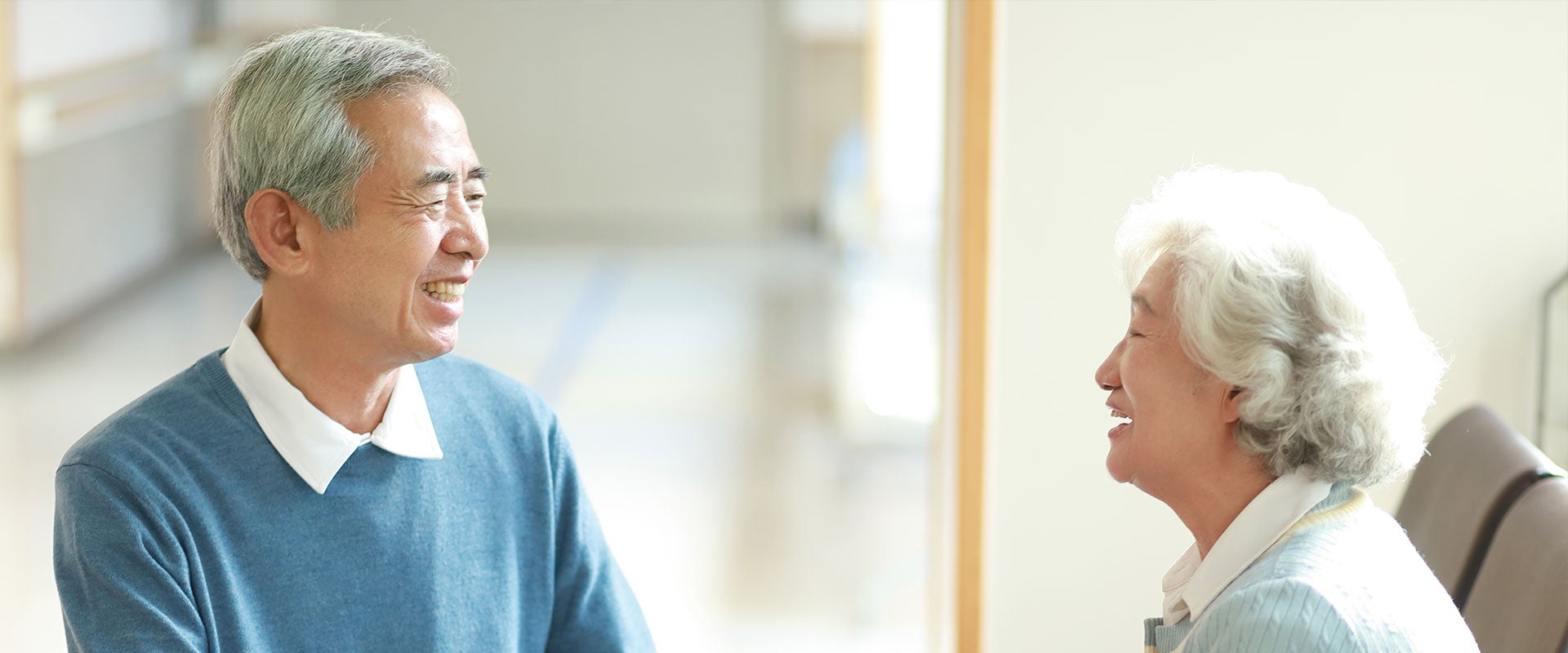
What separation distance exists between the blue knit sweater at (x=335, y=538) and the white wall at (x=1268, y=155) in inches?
35.1

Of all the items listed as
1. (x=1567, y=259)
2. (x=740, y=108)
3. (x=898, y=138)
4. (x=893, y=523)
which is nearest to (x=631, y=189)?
(x=740, y=108)

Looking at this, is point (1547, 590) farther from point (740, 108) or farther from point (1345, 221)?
point (740, 108)

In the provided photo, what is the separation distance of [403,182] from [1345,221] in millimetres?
917

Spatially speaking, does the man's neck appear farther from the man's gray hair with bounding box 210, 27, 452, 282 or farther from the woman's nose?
the woman's nose

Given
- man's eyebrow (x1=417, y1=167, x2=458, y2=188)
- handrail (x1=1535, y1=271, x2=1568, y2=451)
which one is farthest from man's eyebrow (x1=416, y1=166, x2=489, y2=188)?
handrail (x1=1535, y1=271, x2=1568, y2=451)

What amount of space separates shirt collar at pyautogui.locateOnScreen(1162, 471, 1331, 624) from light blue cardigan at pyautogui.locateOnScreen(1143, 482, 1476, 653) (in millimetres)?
10

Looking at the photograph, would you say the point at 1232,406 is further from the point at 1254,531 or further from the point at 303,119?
the point at 303,119

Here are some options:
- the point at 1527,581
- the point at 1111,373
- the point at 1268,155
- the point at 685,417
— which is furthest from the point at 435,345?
the point at 685,417

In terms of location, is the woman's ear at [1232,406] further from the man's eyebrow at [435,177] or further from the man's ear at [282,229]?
the man's ear at [282,229]

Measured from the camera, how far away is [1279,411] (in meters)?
1.15

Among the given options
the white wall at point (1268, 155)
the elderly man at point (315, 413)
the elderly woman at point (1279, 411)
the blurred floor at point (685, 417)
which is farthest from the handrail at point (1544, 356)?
the elderly man at point (315, 413)

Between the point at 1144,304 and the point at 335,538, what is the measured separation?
854mm

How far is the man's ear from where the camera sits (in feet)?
4.30

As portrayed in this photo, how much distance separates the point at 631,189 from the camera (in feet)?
Answer: 10.6
